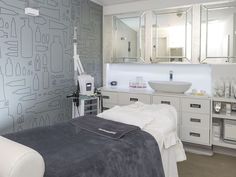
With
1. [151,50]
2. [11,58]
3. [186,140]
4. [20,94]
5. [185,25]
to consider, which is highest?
[185,25]

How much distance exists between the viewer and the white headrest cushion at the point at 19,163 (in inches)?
39.2

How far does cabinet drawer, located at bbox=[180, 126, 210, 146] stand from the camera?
306cm

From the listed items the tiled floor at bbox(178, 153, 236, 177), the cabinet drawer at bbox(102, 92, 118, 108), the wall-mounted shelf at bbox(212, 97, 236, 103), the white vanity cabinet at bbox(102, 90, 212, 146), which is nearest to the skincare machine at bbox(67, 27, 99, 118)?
the cabinet drawer at bbox(102, 92, 118, 108)

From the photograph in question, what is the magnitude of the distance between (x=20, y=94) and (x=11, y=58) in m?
0.42

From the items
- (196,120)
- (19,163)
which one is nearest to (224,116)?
(196,120)

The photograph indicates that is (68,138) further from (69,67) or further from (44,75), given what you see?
(69,67)

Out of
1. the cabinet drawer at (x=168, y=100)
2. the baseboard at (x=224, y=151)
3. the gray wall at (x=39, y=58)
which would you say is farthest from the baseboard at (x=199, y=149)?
the gray wall at (x=39, y=58)

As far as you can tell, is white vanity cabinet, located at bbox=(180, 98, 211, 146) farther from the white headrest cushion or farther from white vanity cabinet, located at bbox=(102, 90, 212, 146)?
the white headrest cushion

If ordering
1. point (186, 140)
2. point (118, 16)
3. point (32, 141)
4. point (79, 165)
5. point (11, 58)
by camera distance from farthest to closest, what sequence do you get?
point (118, 16) < point (186, 140) < point (11, 58) < point (32, 141) < point (79, 165)

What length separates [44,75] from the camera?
289 centimetres

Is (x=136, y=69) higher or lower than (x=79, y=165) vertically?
higher

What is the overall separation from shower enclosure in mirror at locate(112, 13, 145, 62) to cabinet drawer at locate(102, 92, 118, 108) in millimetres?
673

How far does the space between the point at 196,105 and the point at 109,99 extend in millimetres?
1365

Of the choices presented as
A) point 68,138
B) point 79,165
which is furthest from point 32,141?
point 79,165
